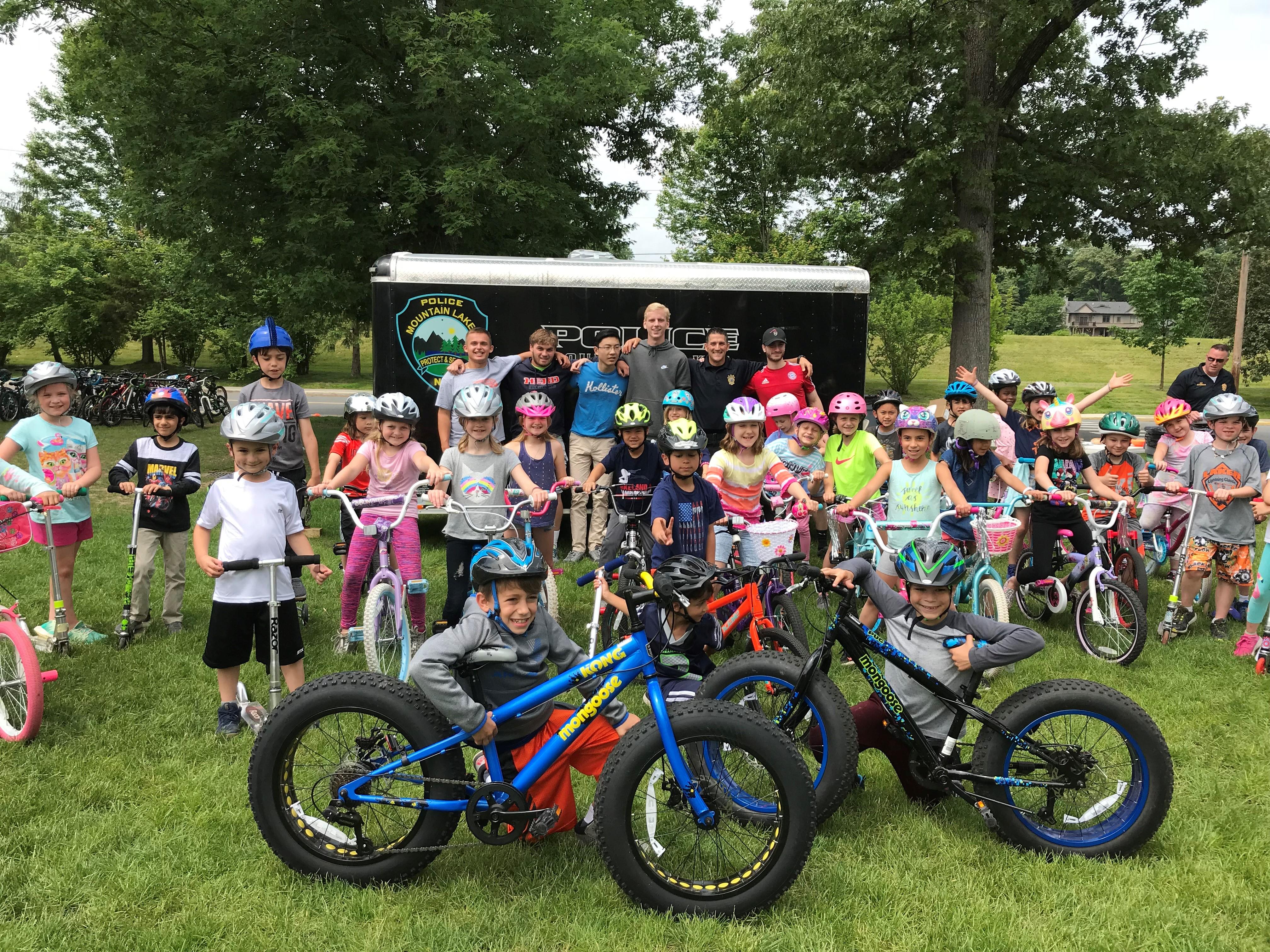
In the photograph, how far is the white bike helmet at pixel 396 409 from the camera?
21.5 feet

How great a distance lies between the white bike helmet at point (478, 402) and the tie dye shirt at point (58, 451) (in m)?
2.66

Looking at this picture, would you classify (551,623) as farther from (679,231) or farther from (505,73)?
(679,231)

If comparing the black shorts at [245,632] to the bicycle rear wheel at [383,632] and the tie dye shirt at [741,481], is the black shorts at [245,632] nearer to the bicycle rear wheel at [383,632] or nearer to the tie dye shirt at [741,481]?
the bicycle rear wheel at [383,632]

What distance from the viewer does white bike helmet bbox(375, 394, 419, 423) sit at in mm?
6543

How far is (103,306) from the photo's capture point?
34906 mm

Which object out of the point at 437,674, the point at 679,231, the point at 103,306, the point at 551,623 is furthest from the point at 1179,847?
the point at 103,306

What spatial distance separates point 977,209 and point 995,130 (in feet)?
5.02

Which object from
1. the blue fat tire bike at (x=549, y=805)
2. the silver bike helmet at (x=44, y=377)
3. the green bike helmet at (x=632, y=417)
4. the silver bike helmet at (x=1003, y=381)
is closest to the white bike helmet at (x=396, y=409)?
the green bike helmet at (x=632, y=417)

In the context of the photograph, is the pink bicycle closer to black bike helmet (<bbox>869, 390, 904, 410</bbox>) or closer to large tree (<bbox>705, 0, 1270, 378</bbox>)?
black bike helmet (<bbox>869, 390, 904, 410</bbox>)

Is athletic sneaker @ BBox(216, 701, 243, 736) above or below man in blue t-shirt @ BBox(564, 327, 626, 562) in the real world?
below

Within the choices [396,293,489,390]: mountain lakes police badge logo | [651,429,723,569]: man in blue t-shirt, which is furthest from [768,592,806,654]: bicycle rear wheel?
[396,293,489,390]: mountain lakes police badge logo

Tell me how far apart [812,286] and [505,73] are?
669 centimetres

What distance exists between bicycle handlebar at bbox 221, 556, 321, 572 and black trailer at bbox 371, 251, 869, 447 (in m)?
5.29

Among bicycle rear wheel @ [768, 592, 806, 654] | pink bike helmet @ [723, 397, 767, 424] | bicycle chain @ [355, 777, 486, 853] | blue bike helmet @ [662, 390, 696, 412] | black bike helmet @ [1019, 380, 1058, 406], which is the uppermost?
black bike helmet @ [1019, 380, 1058, 406]
